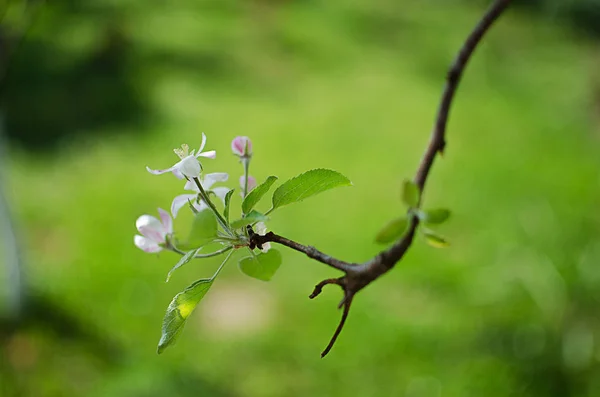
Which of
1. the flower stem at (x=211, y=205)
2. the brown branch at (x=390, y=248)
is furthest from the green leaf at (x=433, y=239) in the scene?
the flower stem at (x=211, y=205)

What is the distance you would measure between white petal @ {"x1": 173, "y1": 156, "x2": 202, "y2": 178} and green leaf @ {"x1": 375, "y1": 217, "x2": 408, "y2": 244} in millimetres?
110

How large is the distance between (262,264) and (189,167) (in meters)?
0.08

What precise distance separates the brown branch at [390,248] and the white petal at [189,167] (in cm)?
5

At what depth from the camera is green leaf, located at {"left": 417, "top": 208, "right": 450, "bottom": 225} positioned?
0.38m

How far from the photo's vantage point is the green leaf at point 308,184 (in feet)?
1.44

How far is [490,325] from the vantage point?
176cm

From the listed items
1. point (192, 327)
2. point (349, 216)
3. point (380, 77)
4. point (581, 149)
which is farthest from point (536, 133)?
point (192, 327)

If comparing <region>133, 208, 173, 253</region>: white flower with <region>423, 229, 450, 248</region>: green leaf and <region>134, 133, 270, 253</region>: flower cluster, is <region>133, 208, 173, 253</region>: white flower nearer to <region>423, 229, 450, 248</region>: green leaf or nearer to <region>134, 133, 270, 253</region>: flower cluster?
<region>134, 133, 270, 253</region>: flower cluster

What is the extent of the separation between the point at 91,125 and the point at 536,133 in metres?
1.69

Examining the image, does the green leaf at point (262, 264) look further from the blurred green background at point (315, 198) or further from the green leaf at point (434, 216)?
the blurred green background at point (315, 198)

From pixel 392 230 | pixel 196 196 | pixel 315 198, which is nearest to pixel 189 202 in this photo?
pixel 196 196

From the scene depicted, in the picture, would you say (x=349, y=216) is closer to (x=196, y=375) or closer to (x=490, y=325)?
(x=490, y=325)

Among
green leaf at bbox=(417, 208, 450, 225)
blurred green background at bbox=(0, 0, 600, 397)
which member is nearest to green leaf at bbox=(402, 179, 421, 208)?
green leaf at bbox=(417, 208, 450, 225)

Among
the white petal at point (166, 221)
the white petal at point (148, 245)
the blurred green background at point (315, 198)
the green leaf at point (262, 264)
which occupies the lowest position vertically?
the blurred green background at point (315, 198)
